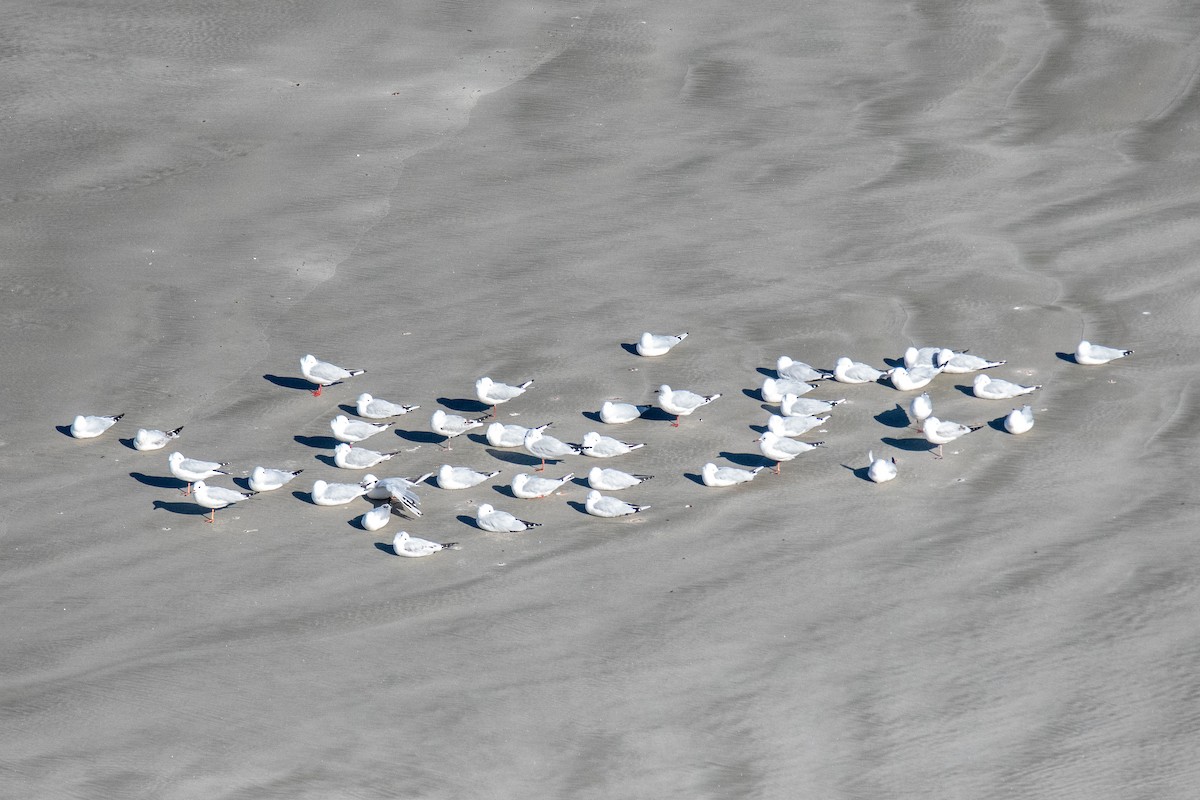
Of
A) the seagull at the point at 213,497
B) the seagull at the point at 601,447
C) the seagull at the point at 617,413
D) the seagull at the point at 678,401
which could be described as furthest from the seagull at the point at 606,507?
the seagull at the point at 213,497

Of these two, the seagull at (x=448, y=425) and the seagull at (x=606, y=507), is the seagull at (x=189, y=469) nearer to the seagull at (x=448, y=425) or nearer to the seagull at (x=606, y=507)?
the seagull at (x=448, y=425)

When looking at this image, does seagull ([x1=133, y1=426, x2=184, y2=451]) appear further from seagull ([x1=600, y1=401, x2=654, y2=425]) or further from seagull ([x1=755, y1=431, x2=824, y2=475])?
seagull ([x1=755, y1=431, x2=824, y2=475])

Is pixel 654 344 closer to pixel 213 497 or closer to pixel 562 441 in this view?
pixel 562 441

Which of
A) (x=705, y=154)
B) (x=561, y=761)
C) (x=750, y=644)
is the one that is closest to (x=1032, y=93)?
(x=705, y=154)

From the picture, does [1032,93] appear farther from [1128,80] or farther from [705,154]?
[705,154]

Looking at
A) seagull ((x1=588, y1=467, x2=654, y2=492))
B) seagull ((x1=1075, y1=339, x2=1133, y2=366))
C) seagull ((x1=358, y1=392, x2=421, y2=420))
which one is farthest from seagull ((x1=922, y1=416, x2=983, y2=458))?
seagull ((x1=358, y1=392, x2=421, y2=420))
